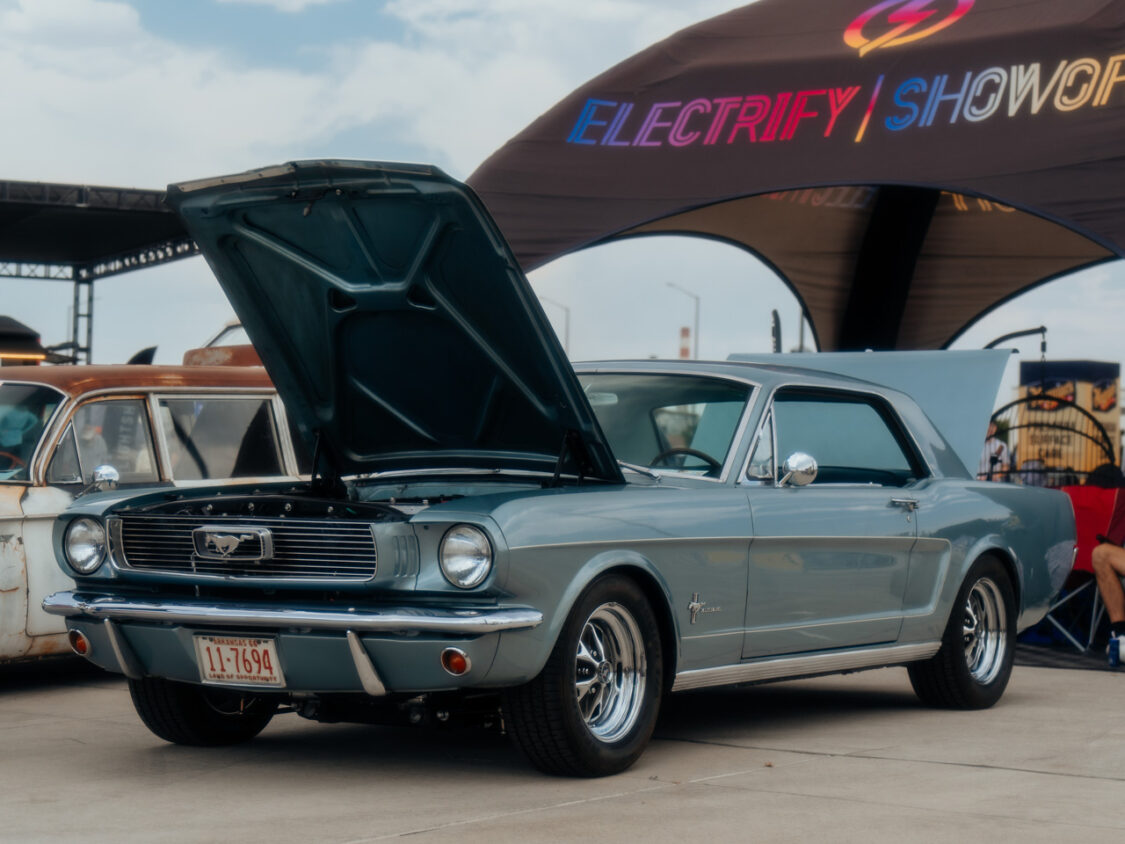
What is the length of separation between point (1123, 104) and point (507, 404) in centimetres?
762

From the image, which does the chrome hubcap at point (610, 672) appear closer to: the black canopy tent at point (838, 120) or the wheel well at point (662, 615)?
the wheel well at point (662, 615)

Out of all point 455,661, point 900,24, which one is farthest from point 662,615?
point 900,24

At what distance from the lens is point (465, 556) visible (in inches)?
191

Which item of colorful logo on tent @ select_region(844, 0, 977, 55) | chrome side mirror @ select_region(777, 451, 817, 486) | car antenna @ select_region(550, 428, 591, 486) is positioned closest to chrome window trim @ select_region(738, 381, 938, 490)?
Result: chrome side mirror @ select_region(777, 451, 817, 486)

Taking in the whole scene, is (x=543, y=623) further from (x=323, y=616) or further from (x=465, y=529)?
(x=323, y=616)

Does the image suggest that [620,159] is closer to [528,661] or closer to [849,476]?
[849,476]

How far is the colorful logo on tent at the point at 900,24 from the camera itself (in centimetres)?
1305

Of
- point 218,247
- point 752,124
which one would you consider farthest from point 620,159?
point 218,247

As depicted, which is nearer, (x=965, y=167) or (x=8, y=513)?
(x=8, y=513)

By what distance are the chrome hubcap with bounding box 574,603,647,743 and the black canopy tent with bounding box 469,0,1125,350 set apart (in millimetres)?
7057

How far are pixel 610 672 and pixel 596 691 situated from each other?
0.09m

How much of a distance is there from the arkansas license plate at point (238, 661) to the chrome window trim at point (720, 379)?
146cm

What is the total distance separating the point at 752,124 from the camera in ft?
43.5

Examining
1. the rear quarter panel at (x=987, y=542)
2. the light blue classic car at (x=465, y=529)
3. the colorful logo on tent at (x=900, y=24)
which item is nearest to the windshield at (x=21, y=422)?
the light blue classic car at (x=465, y=529)
